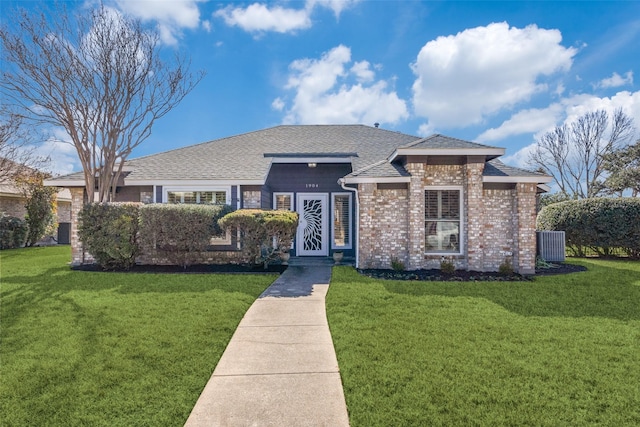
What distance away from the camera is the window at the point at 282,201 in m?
12.9

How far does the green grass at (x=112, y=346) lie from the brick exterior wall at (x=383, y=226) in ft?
11.8

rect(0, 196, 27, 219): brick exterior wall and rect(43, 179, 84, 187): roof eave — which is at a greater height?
rect(43, 179, 84, 187): roof eave

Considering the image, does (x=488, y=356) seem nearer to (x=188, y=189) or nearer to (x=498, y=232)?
(x=498, y=232)

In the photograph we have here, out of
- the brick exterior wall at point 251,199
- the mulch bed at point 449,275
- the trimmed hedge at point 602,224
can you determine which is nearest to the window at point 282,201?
the brick exterior wall at point 251,199

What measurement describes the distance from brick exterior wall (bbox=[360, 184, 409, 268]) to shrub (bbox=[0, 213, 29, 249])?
18501 millimetres

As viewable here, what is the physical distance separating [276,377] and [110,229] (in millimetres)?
8274

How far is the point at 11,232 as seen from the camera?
1733cm

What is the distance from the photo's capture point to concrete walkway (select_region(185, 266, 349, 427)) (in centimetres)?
295

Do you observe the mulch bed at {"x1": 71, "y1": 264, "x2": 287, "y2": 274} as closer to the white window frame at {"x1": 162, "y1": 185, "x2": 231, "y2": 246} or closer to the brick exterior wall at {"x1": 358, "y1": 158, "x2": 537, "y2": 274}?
the white window frame at {"x1": 162, "y1": 185, "x2": 231, "y2": 246}

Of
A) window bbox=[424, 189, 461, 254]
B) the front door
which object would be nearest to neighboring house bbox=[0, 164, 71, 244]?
the front door

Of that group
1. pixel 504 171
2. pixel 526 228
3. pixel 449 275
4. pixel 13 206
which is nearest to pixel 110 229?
pixel 449 275

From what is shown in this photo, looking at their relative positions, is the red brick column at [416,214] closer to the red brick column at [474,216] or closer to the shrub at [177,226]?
the red brick column at [474,216]

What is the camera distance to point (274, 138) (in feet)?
51.0

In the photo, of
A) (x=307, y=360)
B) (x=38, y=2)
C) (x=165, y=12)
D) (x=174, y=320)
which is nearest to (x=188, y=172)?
(x=165, y=12)
